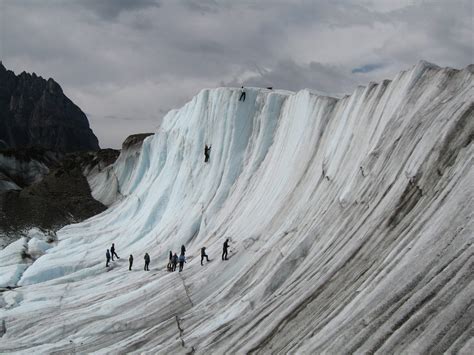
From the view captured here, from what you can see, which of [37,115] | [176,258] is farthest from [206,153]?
[37,115]

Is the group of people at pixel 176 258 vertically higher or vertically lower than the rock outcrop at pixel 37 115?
lower

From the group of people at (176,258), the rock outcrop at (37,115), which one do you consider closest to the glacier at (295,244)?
the group of people at (176,258)

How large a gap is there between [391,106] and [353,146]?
114 inches

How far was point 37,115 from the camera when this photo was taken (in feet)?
530

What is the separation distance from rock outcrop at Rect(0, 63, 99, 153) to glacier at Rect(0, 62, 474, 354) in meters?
123

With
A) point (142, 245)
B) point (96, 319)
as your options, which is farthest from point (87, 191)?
point (96, 319)

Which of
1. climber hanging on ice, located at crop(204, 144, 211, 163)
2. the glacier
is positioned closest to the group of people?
the glacier

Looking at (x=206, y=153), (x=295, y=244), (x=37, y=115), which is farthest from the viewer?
(x=37, y=115)

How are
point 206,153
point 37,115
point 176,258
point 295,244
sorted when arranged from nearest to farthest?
point 295,244
point 176,258
point 206,153
point 37,115

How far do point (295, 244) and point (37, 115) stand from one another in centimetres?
15449

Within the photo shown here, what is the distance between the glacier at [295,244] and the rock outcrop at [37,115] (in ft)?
405

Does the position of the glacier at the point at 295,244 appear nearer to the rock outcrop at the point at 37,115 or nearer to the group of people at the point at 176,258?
the group of people at the point at 176,258

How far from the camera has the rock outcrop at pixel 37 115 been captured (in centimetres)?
15938

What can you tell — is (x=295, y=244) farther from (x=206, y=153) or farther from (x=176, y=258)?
(x=206, y=153)
